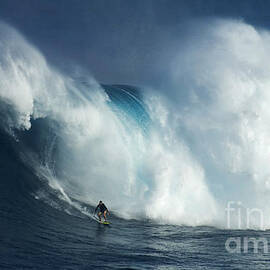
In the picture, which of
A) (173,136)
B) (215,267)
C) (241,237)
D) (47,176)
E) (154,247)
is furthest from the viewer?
(173,136)

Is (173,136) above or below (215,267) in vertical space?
above

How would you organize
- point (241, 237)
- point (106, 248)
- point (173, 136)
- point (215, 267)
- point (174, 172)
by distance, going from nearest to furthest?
point (215, 267)
point (106, 248)
point (241, 237)
point (174, 172)
point (173, 136)

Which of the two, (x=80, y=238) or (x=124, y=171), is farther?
(x=124, y=171)

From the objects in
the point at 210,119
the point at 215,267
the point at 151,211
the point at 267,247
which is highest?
the point at 210,119

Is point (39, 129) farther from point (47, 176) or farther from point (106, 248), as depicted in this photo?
point (106, 248)

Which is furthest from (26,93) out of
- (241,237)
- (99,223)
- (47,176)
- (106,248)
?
(241,237)

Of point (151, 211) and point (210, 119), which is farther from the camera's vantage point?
point (210, 119)

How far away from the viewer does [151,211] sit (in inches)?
657

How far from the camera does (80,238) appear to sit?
1127 centimetres

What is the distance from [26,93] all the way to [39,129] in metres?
2.22

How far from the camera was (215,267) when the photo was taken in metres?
9.29

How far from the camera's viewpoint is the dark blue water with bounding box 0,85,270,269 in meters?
9.02

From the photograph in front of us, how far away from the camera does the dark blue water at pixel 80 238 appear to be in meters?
9.02

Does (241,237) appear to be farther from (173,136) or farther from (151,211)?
(173,136)
